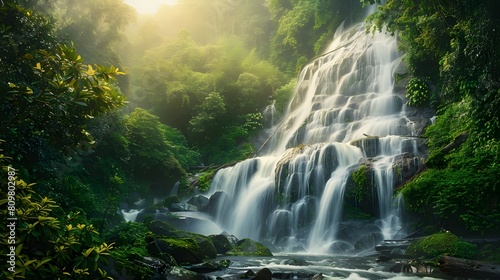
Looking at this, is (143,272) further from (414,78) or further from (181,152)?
(181,152)

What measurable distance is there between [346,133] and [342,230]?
861 centimetres

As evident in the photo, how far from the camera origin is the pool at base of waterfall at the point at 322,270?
911 cm

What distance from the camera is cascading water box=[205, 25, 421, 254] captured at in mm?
14938

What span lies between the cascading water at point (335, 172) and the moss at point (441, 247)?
272cm

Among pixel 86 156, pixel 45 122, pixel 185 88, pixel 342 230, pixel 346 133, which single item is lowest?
pixel 342 230

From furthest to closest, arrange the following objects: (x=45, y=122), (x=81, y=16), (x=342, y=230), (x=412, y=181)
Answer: (x=81, y=16)
(x=342, y=230)
(x=412, y=181)
(x=45, y=122)

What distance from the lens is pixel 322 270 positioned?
1016 centimetres

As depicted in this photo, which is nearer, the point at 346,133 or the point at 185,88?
the point at 346,133

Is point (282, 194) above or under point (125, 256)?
above

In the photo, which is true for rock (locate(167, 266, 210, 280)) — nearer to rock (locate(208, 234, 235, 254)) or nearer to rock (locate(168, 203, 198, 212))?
rock (locate(208, 234, 235, 254))

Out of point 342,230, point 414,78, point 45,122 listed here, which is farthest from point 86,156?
point 414,78

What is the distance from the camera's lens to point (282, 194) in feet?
58.1

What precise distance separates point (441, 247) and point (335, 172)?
675 centimetres

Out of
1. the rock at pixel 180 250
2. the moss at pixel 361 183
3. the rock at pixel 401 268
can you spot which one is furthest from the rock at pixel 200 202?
the rock at pixel 401 268
